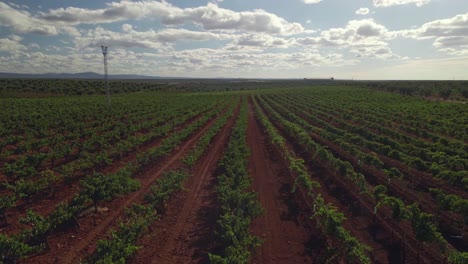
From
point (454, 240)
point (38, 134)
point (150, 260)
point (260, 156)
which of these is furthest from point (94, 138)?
point (454, 240)

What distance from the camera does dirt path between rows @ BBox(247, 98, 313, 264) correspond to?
10.5m

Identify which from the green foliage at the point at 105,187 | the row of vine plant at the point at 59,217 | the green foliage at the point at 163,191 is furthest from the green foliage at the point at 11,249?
the green foliage at the point at 163,191

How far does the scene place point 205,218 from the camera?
12969mm

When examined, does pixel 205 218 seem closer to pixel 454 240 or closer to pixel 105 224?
pixel 105 224

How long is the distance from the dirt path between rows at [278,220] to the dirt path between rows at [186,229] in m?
1.91

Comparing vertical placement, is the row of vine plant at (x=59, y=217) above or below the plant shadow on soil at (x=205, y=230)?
above

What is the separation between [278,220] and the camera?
1293 cm

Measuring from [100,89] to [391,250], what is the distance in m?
95.7

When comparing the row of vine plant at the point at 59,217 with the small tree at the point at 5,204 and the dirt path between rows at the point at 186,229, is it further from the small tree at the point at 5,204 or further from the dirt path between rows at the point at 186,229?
the dirt path between rows at the point at 186,229

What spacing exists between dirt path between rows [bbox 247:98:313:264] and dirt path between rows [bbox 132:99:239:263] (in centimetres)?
191

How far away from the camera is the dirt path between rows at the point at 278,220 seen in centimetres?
1053

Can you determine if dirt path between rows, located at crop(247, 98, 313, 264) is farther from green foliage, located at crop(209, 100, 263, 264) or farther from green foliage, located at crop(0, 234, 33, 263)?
green foliage, located at crop(0, 234, 33, 263)

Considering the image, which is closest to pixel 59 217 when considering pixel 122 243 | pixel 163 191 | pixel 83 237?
pixel 83 237

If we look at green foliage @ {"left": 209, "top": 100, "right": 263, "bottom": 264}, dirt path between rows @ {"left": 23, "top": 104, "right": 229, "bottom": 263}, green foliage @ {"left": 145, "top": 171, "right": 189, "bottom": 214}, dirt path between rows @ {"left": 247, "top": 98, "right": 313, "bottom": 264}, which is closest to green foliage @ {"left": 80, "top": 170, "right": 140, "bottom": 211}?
dirt path between rows @ {"left": 23, "top": 104, "right": 229, "bottom": 263}
